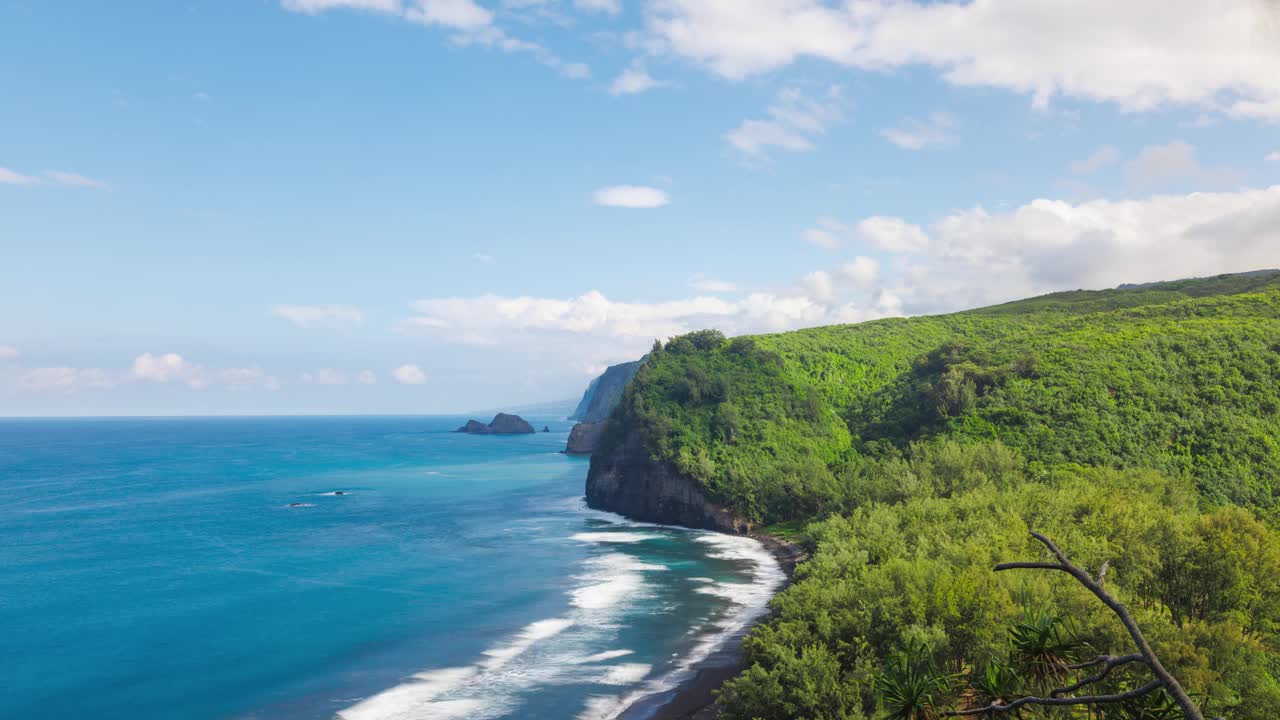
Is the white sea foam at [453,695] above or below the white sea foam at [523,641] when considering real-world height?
above

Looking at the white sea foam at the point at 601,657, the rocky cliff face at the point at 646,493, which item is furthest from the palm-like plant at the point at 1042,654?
the rocky cliff face at the point at 646,493

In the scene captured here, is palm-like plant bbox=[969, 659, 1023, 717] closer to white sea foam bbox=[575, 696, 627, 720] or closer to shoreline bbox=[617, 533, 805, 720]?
shoreline bbox=[617, 533, 805, 720]

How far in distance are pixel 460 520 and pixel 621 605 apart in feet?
142

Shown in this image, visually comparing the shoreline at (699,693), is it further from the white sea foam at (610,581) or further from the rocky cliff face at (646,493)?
the rocky cliff face at (646,493)

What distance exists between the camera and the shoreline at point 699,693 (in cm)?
3588

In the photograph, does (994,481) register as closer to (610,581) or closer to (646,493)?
(610,581)

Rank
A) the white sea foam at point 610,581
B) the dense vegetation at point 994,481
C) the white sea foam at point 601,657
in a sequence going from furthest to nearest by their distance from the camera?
the white sea foam at point 610,581
the white sea foam at point 601,657
the dense vegetation at point 994,481

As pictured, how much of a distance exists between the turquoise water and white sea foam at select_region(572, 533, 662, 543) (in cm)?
50

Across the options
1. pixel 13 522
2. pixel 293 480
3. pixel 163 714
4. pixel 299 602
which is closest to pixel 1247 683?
pixel 163 714

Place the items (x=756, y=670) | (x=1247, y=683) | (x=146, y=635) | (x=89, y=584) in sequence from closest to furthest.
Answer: (x=1247, y=683) < (x=756, y=670) < (x=146, y=635) < (x=89, y=584)

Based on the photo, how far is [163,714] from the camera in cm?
3725

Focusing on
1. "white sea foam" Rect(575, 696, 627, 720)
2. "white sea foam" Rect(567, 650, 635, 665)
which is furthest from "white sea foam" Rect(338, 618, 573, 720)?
"white sea foam" Rect(575, 696, 627, 720)

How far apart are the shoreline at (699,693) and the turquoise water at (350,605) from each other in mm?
1013

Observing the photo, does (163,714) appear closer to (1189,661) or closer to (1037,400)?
(1189,661)
